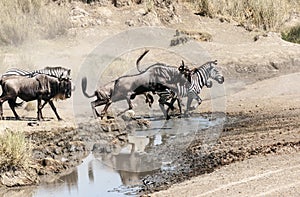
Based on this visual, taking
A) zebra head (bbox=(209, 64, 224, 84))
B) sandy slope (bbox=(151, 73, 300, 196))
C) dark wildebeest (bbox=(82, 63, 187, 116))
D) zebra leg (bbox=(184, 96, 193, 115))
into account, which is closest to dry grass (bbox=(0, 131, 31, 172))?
sandy slope (bbox=(151, 73, 300, 196))

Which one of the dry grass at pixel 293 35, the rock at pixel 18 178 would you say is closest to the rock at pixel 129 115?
the rock at pixel 18 178

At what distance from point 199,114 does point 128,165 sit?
5.07 meters

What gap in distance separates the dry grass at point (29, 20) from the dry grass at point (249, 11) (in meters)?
5.28

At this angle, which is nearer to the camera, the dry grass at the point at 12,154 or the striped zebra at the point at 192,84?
the dry grass at the point at 12,154

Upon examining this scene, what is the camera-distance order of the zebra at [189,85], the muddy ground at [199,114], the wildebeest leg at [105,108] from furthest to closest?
the zebra at [189,85]
the wildebeest leg at [105,108]
the muddy ground at [199,114]

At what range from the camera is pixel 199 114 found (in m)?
18.5

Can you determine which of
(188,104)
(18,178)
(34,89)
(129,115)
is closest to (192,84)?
(188,104)

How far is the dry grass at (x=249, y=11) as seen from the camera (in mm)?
28094

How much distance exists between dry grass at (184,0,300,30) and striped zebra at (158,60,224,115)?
794 centimetres

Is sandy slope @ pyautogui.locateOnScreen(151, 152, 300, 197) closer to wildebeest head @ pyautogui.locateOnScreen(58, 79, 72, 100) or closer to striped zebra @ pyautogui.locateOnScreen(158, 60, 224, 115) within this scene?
striped zebra @ pyautogui.locateOnScreen(158, 60, 224, 115)

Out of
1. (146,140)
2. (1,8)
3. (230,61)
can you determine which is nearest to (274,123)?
(146,140)

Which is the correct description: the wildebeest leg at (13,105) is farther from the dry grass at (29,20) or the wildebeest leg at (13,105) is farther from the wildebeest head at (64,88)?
the dry grass at (29,20)

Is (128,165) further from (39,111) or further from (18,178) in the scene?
(39,111)

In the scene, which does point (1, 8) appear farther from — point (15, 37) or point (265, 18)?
point (265, 18)
